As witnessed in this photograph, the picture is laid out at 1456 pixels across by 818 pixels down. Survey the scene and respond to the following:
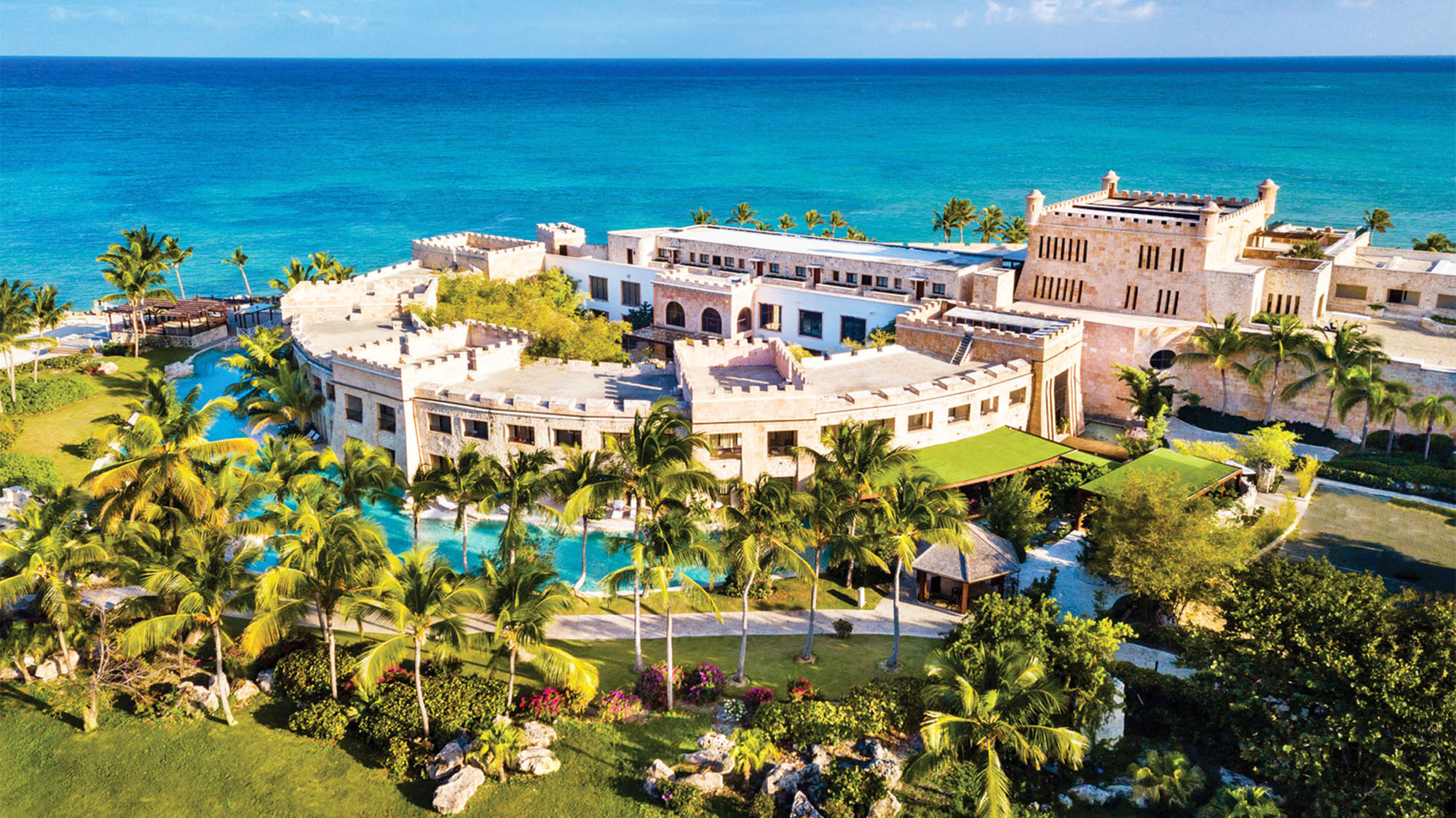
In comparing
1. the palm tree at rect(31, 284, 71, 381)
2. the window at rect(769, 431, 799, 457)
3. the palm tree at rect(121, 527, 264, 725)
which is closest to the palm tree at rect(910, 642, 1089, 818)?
the window at rect(769, 431, 799, 457)

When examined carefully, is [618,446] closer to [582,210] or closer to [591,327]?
[591,327]

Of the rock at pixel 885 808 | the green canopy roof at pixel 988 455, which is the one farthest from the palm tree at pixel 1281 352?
the rock at pixel 885 808

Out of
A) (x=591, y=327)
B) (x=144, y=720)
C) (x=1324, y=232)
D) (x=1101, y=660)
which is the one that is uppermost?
(x=1324, y=232)

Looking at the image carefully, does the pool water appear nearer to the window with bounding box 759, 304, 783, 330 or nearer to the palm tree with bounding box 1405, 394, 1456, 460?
the window with bounding box 759, 304, 783, 330

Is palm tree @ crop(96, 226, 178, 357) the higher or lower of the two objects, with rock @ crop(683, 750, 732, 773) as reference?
higher

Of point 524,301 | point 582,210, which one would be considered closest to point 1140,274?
point 524,301

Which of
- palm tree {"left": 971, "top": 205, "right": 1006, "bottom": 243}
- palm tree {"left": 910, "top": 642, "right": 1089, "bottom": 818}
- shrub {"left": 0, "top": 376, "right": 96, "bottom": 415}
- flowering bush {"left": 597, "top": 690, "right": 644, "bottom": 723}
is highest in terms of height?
palm tree {"left": 971, "top": 205, "right": 1006, "bottom": 243}

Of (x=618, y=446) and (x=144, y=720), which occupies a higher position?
(x=618, y=446)
